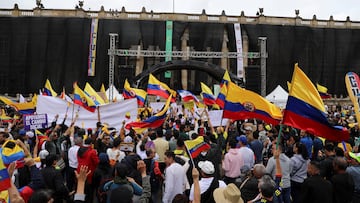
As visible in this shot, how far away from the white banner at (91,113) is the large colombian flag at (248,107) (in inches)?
123

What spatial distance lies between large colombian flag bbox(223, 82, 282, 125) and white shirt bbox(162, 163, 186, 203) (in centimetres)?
347

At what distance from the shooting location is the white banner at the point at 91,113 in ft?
35.7

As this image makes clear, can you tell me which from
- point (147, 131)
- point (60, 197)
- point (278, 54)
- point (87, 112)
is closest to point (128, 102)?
point (87, 112)

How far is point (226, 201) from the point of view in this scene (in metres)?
3.75

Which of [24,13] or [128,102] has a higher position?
[24,13]

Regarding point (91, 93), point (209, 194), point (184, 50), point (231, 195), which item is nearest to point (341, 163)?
point (209, 194)

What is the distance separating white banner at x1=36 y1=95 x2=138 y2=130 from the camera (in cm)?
1089

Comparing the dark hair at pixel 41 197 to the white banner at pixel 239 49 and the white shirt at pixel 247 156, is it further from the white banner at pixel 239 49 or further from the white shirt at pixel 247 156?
the white banner at pixel 239 49

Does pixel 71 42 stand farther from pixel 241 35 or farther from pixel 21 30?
pixel 241 35

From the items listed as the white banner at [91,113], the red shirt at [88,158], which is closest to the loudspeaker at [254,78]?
the white banner at [91,113]

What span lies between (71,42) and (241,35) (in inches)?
601

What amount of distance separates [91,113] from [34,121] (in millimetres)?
2294

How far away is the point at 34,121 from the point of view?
29.7ft

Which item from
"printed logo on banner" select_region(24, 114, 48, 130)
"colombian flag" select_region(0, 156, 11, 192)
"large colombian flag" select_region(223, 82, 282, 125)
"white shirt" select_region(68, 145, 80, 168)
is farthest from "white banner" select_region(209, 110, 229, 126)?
"colombian flag" select_region(0, 156, 11, 192)
